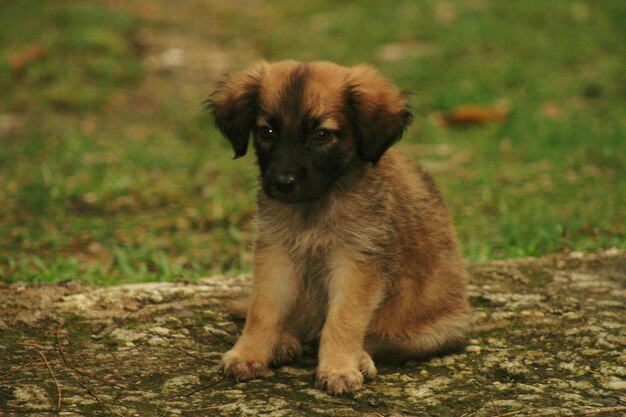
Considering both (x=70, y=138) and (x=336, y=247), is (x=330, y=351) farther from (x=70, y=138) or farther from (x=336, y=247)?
(x=70, y=138)

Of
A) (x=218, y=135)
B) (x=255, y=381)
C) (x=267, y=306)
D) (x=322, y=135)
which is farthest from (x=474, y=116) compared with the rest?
(x=255, y=381)

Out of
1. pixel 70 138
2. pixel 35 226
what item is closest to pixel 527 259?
pixel 35 226

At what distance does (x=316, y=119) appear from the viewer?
3.76 m

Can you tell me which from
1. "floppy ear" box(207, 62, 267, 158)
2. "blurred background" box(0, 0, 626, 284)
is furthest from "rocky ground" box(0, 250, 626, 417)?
"floppy ear" box(207, 62, 267, 158)

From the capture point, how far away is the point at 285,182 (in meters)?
3.66

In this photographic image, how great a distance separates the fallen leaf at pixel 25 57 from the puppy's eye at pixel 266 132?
7.17 m

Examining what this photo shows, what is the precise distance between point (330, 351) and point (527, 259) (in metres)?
2.09

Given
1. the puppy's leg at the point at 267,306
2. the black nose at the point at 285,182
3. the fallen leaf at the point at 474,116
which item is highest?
the fallen leaf at the point at 474,116

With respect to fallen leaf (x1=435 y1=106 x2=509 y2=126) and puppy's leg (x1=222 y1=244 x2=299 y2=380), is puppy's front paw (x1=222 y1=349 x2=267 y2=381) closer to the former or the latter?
puppy's leg (x1=222 y1=244 x2=299 y2=380)

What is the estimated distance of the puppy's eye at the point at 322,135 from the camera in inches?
149

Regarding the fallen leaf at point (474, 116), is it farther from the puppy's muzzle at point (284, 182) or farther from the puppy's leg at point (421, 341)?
the puppy's muzzle at point (284, 182)

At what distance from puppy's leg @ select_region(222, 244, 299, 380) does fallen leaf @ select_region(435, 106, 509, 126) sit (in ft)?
18.9

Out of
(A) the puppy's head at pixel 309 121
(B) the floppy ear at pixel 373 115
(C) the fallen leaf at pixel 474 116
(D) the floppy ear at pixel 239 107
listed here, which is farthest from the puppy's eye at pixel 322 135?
(C) the fallen leaf at pixel 474 116

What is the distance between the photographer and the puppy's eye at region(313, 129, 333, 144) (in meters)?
3.79
